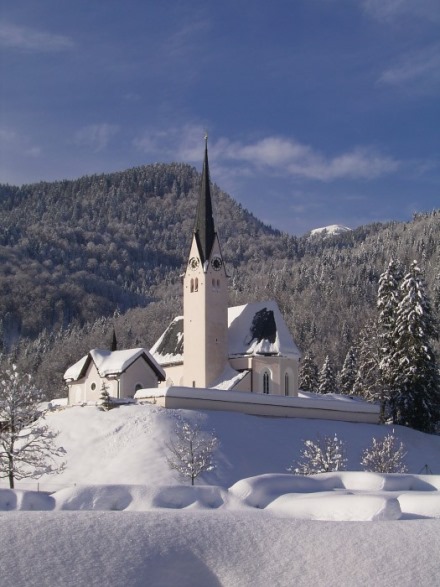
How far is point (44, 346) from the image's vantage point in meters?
128

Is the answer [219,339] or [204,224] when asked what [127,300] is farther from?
A: [219,339]

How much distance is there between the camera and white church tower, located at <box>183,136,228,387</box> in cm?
4853

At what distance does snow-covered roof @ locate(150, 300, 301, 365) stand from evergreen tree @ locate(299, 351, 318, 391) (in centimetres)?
1395

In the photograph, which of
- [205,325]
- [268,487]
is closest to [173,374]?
[205,325]

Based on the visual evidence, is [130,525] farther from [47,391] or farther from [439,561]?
[47,391]

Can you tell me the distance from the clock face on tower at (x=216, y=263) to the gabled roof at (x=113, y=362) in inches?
272

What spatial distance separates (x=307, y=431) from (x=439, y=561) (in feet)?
96.0

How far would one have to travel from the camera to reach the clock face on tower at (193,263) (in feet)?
164

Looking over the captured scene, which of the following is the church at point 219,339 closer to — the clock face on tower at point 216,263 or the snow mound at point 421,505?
the clock face on tower at point 216,263

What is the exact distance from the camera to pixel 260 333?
4928 centimetres

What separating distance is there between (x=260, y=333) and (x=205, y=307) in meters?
3.62

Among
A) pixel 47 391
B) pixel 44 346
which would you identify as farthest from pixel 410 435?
pixel 44 346

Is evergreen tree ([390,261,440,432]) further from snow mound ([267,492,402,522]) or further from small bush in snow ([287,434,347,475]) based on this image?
snow mound ([267,492,402,522])

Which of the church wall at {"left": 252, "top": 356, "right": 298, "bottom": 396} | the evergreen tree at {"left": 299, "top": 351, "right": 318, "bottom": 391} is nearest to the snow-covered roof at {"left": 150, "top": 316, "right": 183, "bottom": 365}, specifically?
the church wall at {"left": 252, "top": 356, "right": 298, "bottom": 396}
